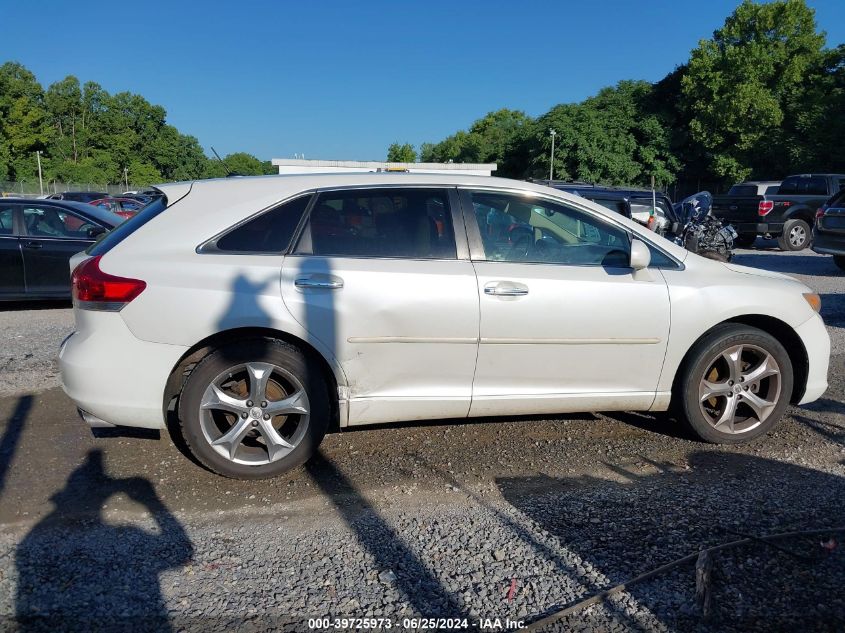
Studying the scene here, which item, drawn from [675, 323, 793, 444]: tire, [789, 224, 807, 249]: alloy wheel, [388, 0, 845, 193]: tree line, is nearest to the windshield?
[675, 323, 793, 444]: tire

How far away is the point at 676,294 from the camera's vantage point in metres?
4.07

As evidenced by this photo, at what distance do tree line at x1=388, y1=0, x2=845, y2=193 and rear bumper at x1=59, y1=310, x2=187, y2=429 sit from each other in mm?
43748

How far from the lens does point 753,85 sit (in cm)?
4428

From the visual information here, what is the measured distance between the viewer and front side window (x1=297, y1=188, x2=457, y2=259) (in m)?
3.85

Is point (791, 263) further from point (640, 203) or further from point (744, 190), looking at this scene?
point (744, 190)

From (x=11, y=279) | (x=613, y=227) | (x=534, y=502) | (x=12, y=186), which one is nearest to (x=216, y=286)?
(x=534, y=502)

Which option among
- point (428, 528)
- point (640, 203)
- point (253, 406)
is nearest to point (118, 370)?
point (253, 406)

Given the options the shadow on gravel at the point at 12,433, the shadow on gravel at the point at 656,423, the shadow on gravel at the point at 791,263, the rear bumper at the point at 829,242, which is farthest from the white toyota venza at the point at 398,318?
the shadow on gravel at the point at 791,263

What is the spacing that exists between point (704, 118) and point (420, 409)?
49.0 meters

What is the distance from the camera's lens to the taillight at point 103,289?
354cm

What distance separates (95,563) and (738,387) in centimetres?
367

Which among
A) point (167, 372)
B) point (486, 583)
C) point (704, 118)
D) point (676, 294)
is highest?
point (704, 118)

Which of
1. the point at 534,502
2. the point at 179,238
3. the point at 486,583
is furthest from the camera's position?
the point at 179,238

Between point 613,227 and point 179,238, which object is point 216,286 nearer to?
point 179,238
